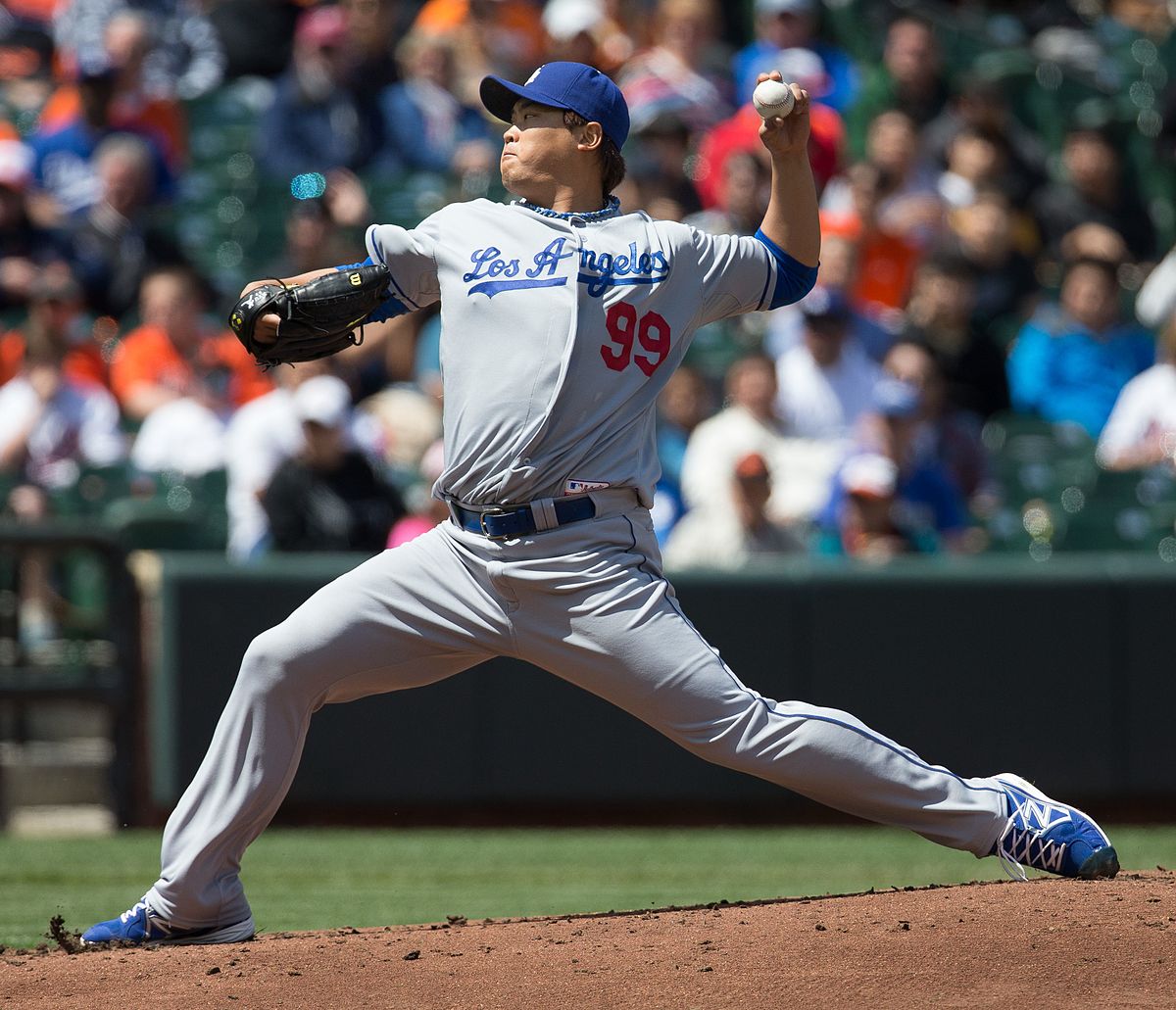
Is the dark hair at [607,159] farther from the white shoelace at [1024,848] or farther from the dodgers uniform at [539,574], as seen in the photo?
the white shoelace at [1024,848]

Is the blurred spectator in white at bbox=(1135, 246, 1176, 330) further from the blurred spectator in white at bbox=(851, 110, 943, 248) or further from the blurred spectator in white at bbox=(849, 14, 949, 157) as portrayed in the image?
the blurred spectator in white at bbox=(849, 14, 949, 157)

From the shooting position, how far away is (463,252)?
13.5 feet

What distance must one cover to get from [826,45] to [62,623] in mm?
6228

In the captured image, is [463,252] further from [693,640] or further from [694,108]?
[694,108]

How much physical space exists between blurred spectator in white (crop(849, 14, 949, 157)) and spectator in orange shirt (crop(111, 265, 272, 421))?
4186 millimetres

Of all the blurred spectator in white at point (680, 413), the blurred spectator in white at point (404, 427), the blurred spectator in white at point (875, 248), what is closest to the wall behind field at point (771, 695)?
the blurred spectator in white at point (680, 413)

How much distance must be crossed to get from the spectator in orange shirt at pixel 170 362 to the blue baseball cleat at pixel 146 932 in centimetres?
500

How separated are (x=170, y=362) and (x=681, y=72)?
363cm

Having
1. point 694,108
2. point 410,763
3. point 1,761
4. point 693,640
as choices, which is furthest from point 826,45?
point 693,640

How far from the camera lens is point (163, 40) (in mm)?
11266

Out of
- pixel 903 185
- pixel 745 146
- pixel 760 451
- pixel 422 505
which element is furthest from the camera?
pixel 903 185

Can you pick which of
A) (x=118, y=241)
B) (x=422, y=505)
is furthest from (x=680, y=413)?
(x=118, y=241)

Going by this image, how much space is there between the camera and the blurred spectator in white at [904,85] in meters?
11.1

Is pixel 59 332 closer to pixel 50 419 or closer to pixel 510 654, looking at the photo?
pixel 50 419
